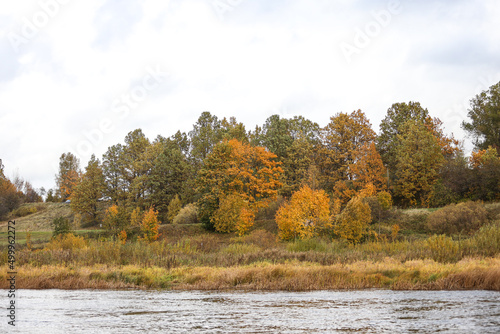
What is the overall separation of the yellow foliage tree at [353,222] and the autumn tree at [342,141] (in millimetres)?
23341

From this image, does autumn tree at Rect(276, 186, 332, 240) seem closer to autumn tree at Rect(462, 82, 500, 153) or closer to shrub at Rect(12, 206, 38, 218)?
autumn tree at Rect(462, 82, 500, 153)

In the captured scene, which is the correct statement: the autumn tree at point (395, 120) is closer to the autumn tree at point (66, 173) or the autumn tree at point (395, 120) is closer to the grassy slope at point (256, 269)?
the grassy slope at point (256, 269)

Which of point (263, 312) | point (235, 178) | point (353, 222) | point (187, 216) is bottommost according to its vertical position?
point (263, 312)

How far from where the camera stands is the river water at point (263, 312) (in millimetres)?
15094

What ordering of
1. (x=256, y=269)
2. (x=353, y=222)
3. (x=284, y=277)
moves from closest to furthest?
(x=284, y=277), (x=256, y=269), (x=353, y=222)

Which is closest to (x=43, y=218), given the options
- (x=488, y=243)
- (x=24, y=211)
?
(x=24, y=211)

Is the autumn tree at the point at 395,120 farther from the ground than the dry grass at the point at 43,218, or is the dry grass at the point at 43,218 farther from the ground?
the autumn tree at the point at 395,120

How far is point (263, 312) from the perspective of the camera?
17922 millimetres

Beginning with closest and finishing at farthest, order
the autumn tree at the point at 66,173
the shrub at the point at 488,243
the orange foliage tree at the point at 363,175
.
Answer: the shrub at the point at 488,243 < the orange foliage tree at the point at 363,175 < the autumn tree at the point at 66,173

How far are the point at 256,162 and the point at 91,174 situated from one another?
36587mm

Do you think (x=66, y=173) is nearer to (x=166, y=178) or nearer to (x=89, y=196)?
(x=89, y=196)

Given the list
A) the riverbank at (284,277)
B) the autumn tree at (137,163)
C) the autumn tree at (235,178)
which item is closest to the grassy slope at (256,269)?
the riverbank at (284,277)

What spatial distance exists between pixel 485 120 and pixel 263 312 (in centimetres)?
6861

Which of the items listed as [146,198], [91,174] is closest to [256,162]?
[146,198]
